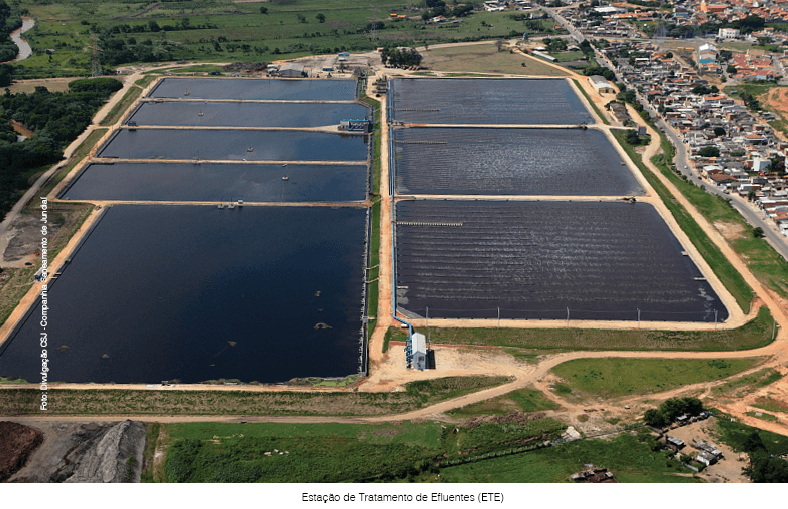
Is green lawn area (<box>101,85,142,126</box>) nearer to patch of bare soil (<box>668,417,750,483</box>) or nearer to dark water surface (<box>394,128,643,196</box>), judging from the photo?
dark water surface (<box>394,128,643,196</box>)

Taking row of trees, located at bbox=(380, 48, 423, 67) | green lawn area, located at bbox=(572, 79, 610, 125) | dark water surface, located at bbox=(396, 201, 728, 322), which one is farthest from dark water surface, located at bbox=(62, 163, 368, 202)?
row of trees, located at bbox=(380, 48, 423, 67)

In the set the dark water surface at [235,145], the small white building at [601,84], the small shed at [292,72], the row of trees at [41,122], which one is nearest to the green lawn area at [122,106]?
the row of trees at [41,122]

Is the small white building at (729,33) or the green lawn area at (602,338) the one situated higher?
the small white building at (729,33)

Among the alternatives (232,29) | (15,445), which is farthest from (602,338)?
(232,29)

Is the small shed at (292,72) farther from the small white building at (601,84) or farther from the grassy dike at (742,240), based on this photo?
the grassy dike at (742,240)

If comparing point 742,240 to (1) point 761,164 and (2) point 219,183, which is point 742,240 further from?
(2) point 219,183

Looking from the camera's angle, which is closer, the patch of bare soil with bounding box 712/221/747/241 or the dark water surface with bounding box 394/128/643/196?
the patch of bare soil with bounding box 712/221/747/241

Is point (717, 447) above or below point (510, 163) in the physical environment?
below
